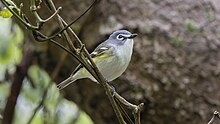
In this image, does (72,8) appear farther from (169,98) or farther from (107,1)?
(169,98)

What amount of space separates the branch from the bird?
142 millimetres

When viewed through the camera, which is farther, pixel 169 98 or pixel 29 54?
pixel 169 98

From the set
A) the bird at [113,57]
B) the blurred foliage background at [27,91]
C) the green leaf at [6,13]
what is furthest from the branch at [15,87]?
the green leaf at [6,13]

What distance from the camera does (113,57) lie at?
134cm

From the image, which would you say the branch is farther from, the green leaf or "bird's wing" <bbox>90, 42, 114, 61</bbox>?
the green leaf

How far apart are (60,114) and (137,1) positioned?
0.52 metres

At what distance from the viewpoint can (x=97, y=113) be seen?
1.89m

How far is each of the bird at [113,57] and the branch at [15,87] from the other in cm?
14

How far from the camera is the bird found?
1273 millimetres

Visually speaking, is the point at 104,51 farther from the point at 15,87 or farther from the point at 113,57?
the point at 15,87

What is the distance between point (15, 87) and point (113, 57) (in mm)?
306

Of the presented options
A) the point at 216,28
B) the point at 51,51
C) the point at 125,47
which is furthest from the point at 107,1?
the point at 125,47

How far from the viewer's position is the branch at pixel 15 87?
133cm

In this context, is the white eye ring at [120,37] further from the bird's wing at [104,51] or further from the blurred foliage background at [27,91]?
the blurred foliage background at [27,91]
